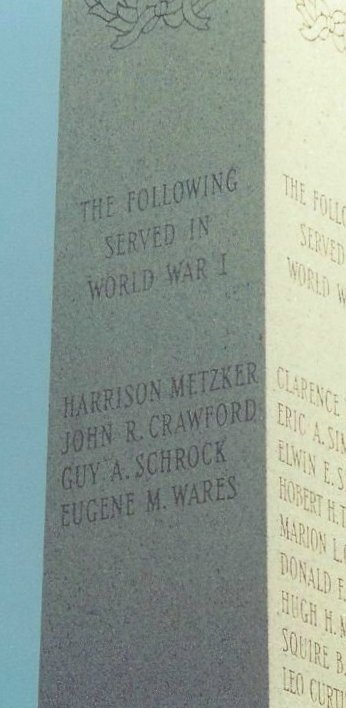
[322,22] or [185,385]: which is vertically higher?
[322,22]

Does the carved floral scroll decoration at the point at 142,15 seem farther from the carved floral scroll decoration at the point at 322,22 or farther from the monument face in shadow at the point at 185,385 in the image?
the carved floral scroll decoration at the point at 322,22

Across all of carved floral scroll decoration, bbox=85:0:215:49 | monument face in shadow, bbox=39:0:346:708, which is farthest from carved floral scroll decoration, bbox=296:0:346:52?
carved floral scroll decoration, bbox=85:0:215:49

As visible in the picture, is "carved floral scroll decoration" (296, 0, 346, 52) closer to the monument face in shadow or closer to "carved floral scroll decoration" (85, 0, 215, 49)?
the monument face in shadow

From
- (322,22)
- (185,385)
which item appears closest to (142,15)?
(322,22)

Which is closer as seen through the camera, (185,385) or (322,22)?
(185,385)

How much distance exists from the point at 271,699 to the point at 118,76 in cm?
335

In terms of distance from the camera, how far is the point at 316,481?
11445mm

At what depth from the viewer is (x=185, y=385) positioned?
11430mm

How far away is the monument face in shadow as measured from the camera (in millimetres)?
11062

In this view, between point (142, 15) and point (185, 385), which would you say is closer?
point (185, 385)

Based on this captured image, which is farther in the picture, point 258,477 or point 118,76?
point 118,76

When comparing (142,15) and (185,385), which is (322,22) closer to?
(142,15)

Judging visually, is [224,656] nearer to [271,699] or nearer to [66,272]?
[271,699]

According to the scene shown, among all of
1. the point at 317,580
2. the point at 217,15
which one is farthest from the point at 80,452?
the point at 217,15
